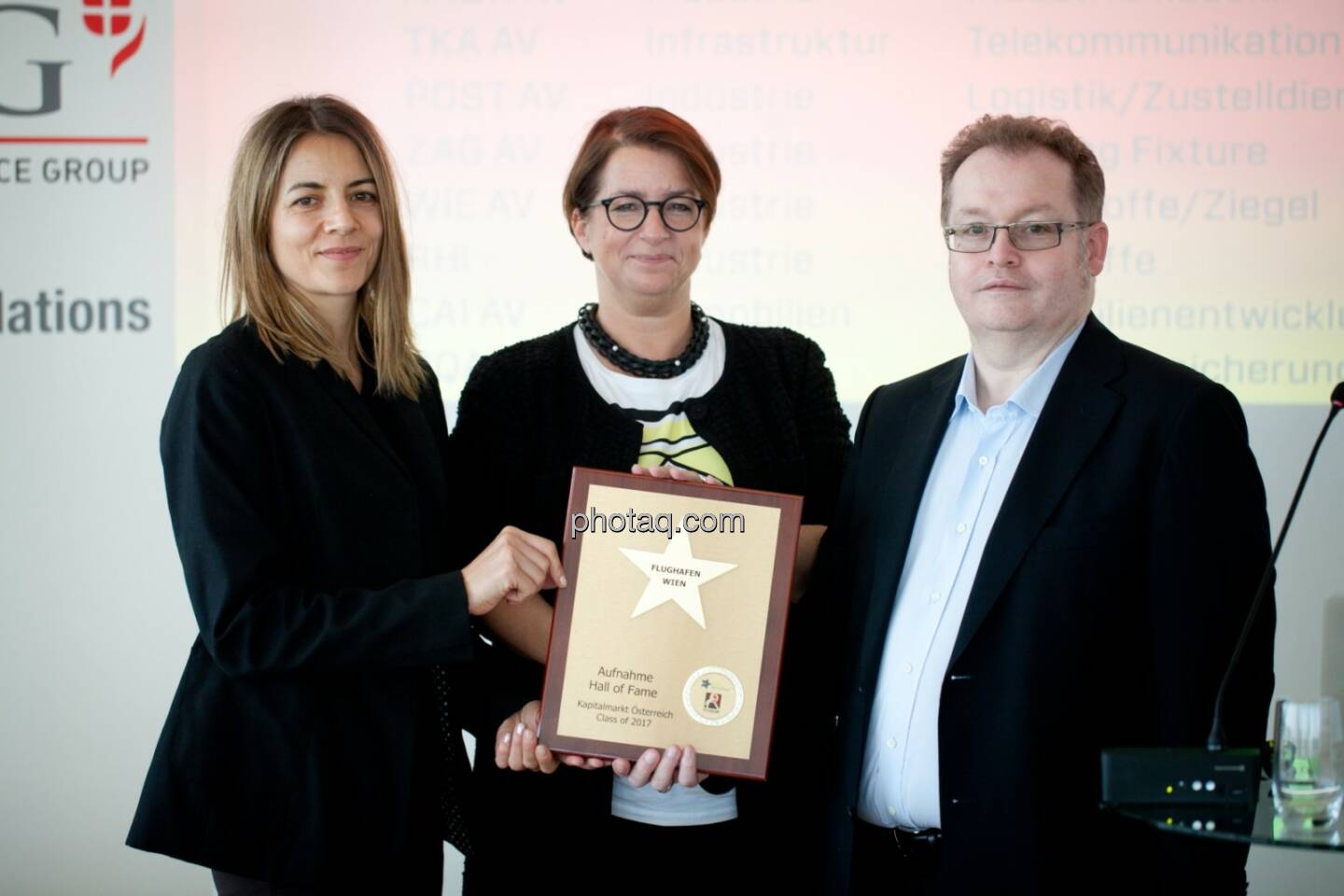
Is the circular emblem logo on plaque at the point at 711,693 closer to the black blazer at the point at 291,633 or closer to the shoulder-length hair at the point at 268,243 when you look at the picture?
the black blazer at the point at 291,633

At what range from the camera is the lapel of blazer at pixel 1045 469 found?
2004 millimetres

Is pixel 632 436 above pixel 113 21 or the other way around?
the other way around

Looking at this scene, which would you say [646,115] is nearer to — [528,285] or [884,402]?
[884,402]

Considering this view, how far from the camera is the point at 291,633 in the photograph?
6.94 ft

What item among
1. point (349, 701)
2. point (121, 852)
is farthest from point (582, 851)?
point (121, 852)

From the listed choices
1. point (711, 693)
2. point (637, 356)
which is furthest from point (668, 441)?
point (711, 693)

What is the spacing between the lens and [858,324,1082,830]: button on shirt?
209cm

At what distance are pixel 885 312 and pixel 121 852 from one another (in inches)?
125

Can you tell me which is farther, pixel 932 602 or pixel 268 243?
pixel 268 243

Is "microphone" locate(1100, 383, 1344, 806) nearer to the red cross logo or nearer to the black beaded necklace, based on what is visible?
the black beaded necklace

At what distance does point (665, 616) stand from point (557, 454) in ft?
1.47

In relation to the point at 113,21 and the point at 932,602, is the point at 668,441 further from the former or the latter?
the point at 113,21

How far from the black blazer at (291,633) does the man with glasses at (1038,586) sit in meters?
0.75

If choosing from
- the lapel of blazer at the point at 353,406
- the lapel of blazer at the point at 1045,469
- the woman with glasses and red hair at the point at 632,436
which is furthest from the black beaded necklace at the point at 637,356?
the lapel of blazer at the point at 1045,469
